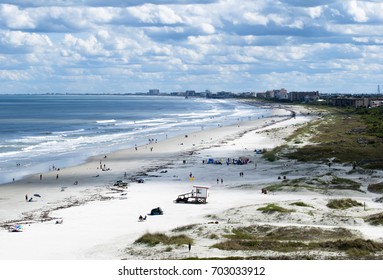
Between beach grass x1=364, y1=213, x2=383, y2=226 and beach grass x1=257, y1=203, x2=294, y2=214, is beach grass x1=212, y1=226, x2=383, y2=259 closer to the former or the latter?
beach grass x1=364, y1=213, x2=383, y2=226

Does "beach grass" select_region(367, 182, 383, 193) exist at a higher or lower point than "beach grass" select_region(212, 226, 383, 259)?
lower

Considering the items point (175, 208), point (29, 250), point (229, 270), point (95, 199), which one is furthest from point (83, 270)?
point (95, 199)

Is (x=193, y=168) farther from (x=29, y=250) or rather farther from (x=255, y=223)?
(x=29, y=250)

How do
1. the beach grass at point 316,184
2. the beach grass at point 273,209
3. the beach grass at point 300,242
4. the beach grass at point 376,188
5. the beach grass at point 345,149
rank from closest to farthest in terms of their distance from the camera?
the beach grass at point 300,242 < the beach grass at point 273,209 < the beach grass at point 376,188 < the beach grass at point 316,184 < the beach grass at point 345,149

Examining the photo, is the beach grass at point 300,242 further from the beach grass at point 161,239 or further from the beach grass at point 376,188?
the beach grass at point 376,188

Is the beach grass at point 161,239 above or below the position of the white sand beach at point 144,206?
above

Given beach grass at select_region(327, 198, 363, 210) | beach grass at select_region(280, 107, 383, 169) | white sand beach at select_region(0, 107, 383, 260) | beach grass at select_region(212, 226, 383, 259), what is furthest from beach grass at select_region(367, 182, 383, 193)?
beach grass at select_region(212, 226, 383, 259)

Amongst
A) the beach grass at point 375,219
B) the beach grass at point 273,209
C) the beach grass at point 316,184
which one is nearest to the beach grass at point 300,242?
the beach grass at point 375,219

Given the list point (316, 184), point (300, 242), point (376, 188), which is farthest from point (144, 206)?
point (376, 188)
